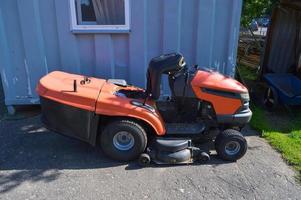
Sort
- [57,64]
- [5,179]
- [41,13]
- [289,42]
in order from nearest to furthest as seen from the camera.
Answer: [5,179]
[41,13]
[57,64]
[289,42]

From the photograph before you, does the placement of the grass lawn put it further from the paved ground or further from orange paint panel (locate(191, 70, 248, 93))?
orange paint panel (locate(191, 70, 248, 93))

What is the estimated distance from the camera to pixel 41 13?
15.5 ft

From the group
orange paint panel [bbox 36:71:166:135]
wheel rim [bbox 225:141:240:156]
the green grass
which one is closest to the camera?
orange paint panel [bbox 36:71:166:135]

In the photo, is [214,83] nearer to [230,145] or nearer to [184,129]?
[184,129]

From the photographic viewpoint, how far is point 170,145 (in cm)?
365

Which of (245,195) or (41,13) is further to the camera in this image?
(41,13)

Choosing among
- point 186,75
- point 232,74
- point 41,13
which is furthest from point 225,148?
point 41,13

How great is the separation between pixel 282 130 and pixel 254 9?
16.2 ft

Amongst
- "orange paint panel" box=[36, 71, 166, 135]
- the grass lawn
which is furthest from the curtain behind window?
the grass lawn

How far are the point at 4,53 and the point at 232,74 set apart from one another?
3.71 metres

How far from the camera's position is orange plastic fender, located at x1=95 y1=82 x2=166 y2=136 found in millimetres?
3572

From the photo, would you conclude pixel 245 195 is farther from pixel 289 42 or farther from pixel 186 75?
pixel 289 42

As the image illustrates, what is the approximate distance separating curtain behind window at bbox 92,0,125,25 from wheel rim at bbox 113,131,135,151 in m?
2.04

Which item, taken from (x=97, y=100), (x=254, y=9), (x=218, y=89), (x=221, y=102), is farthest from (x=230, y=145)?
(x=254, y=9)
